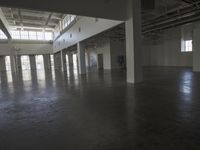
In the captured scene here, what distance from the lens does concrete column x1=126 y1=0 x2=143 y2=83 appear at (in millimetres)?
6287

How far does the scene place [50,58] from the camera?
2717cm

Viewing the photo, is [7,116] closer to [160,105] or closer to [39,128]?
[39,128]

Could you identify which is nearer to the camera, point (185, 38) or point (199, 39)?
point (199, 39)

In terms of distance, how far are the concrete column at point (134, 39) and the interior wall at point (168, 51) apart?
9088 millimetres

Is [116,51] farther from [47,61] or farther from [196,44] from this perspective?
[47,61]

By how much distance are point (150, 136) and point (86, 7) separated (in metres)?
5.25

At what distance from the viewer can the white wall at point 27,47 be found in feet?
67.6

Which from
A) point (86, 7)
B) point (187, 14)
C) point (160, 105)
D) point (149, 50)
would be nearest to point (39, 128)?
point (160, 105)

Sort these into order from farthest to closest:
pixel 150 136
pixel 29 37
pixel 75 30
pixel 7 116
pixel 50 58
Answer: pixel 50 58 < pixel 29 37 < pixel 75 30 < pixel 7 116 < pixel 150 136

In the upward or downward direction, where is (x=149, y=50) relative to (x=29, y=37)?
downward

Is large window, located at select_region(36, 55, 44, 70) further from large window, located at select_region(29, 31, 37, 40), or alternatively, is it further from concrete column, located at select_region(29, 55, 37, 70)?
large window, located at select_region(29, 31, 37, 40)

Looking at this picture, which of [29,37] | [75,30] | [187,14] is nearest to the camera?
[187,14]

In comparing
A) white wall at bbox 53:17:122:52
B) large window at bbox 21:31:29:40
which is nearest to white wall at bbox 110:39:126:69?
white wall at bbox 53:17:122:52

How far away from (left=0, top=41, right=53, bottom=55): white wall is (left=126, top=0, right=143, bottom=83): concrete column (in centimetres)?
1887
